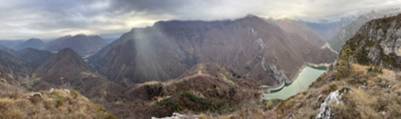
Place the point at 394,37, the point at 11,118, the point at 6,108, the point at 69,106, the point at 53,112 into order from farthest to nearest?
the point at 394,37 → the point at 69,106 → the point at 53,112 → the point at 6,108 → the point at 11,118

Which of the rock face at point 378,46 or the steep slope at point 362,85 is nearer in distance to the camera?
the steep slope at point 362,85

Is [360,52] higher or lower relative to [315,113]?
lower

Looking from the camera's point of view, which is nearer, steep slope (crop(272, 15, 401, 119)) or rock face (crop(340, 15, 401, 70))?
steep slope (crop(272, 15, 401, 119))

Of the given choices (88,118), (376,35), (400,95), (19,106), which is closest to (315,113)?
(400,95)

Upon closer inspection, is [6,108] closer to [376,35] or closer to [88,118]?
[88,118]

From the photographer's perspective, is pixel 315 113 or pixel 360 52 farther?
pixel 360 52

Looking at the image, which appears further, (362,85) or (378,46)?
(378,46)

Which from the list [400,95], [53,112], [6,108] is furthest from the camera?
[53,112]

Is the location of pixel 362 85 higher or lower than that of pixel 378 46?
higher
